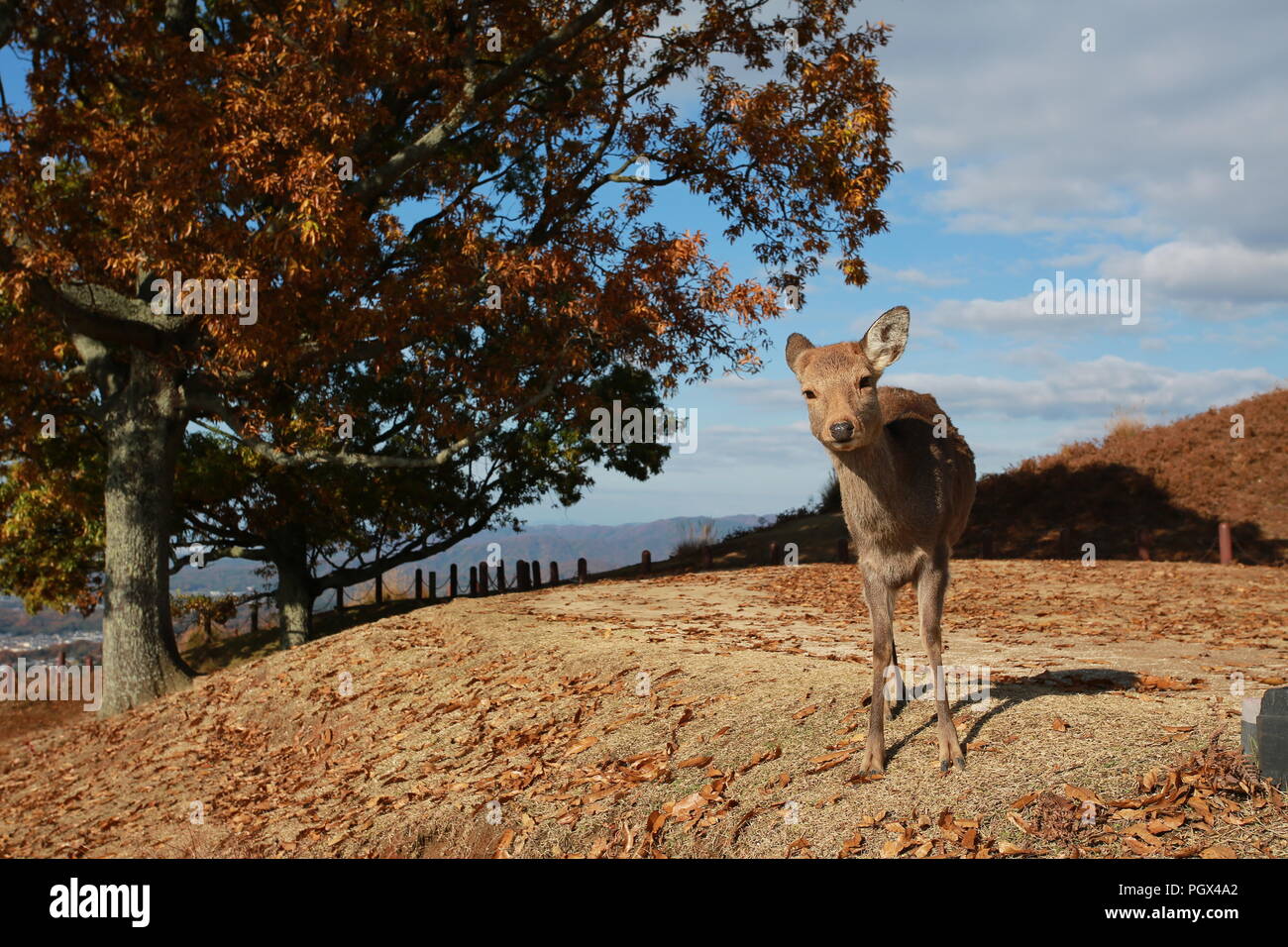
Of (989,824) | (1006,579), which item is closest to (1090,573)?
(1006,579)

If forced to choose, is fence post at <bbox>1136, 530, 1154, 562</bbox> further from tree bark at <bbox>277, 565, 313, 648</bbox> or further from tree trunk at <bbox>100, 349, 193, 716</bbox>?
tree bark at <bbox>277, 565, 313, 648</bbox>

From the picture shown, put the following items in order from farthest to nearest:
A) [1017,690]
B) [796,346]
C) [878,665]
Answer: [1017,690] < [878,665] < [796,346]

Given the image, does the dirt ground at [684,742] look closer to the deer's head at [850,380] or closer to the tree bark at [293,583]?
the deer's head at [850,380]

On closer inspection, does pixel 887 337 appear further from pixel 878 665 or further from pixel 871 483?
pixel 878 665

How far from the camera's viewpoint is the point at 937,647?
23.0 ft

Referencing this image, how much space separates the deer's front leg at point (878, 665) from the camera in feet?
23.1

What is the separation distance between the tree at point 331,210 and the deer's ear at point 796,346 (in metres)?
8.18

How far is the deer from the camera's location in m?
6.36

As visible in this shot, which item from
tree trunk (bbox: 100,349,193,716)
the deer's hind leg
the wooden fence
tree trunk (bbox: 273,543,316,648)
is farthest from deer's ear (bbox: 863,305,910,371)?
tree trunk (bbox: 273,543,316,648)

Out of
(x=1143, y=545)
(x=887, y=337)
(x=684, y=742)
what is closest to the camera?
(x=887, y=337)

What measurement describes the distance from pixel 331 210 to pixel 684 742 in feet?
28.9

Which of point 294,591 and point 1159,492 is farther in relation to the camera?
point 1159,492

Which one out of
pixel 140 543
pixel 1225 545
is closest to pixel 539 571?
pixel 140 543

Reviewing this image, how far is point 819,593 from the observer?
61.1ft
